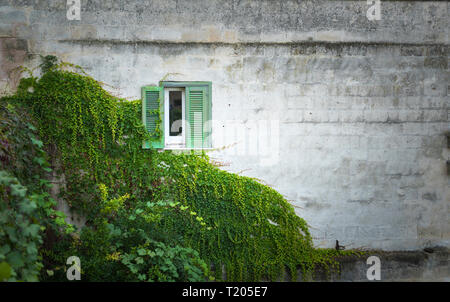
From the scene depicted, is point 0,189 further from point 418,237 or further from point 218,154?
point 418,237

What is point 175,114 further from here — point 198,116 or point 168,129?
point 198,116

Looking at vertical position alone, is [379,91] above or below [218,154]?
above

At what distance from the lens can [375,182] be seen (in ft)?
22.3

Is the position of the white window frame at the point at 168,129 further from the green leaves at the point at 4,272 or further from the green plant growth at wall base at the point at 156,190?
the green leaves at the point at 4,272

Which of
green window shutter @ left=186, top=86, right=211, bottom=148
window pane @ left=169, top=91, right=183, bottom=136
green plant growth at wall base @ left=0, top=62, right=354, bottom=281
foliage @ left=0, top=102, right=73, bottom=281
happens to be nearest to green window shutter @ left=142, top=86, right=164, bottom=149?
green plant growth at wall base @ left=0, top=62, right=354, bottom=281

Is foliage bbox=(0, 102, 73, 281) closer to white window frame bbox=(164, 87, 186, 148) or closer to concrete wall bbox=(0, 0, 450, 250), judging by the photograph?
concrete wall bbox=(0, 0, 450, 250)

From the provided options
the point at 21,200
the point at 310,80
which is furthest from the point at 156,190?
the point at 310,80

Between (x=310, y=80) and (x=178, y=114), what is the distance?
2.11 meters

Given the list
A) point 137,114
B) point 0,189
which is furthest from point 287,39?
point 0,189

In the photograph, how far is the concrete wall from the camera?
6.34 meters

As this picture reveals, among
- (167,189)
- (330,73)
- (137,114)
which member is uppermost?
(330,73)
